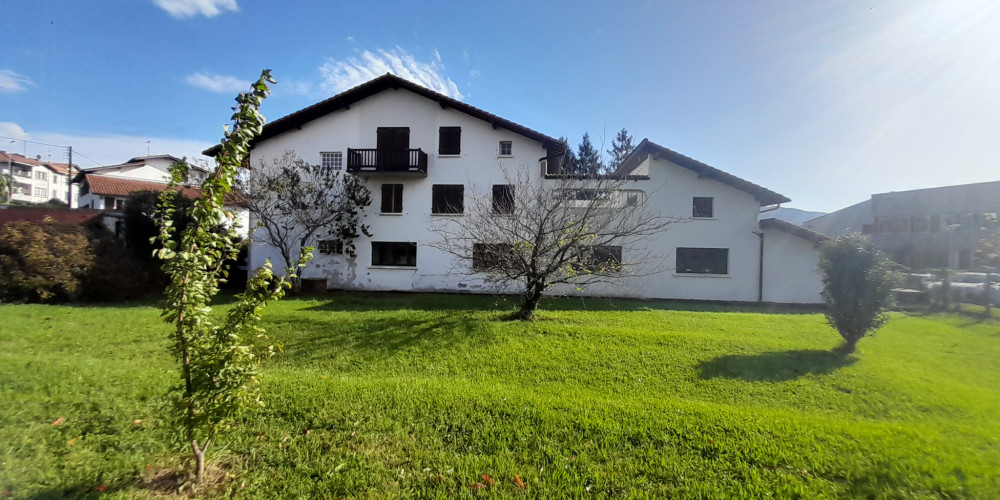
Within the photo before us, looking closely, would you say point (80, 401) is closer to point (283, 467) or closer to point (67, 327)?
point (283, 467)

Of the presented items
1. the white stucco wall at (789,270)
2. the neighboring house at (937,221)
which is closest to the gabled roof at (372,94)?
the white stucco wall at (789,270)

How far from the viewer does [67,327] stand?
865 cm

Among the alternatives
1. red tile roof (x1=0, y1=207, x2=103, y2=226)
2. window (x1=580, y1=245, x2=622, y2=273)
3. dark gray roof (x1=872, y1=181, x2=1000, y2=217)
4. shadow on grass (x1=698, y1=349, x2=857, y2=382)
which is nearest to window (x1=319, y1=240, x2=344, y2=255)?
red tile roof (x1=0, y1=207, x2=103, y2=226)

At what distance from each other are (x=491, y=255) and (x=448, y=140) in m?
8.21

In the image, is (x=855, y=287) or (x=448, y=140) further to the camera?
(x=448, y=140)

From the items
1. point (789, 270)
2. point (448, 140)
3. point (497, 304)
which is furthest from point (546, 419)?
point (789, 270)

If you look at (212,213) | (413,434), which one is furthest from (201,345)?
(413,434)

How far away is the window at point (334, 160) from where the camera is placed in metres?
17.3

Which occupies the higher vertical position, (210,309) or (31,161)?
(31,161)

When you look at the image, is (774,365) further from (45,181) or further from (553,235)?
(45,181)

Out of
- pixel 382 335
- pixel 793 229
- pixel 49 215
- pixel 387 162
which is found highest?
pixel 387 162

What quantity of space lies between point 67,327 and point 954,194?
14.7 m

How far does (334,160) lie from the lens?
683 inches

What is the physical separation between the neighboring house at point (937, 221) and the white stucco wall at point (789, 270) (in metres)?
13.1
